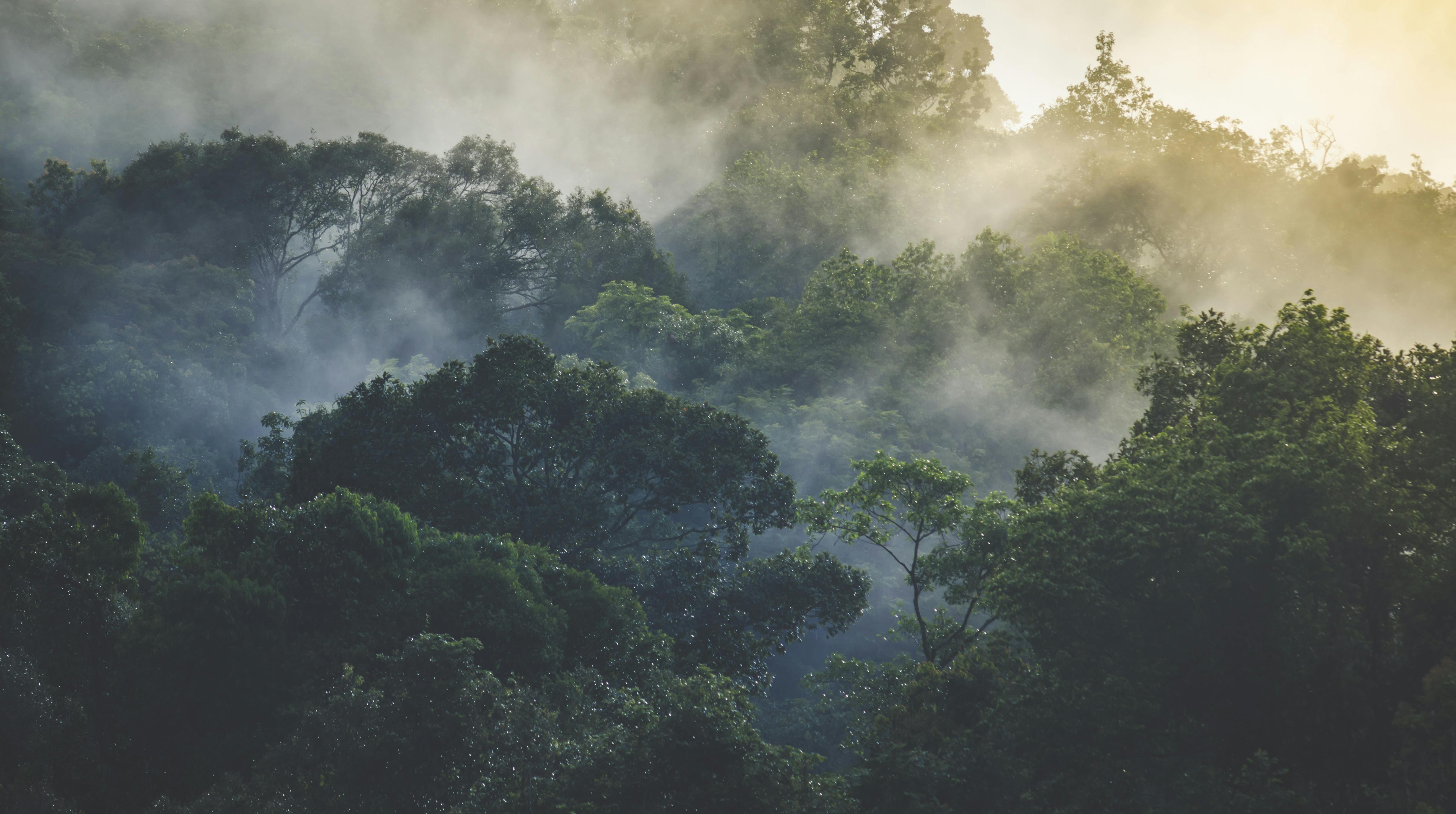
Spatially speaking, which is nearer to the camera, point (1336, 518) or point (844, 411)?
point (1336, 518)

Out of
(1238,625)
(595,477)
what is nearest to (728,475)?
(595,477)

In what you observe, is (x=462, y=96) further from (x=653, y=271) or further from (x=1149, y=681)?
(x=1149, y=681)

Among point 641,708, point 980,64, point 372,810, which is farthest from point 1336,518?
point 980,64

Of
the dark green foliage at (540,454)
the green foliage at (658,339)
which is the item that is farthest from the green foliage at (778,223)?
the dark green foliage at (540,454)

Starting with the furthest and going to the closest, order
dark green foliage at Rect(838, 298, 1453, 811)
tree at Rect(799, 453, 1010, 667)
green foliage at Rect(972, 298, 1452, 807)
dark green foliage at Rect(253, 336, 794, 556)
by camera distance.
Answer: dark green foliage at Rect(253, 336, 794, 556), tree at Rect(799, 453, 1010, 667), green foliage at Rect(972, 298, 1452, 807), dark green foliage at Rect(838, 298, 1453, 811)

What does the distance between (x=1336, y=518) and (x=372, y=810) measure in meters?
12.0

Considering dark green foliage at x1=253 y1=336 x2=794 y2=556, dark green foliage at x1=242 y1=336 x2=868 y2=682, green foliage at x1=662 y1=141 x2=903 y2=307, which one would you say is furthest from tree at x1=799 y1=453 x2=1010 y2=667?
green foliage at x1=662 y1=141 x2=903 y2=307

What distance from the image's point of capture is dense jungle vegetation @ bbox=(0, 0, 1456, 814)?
12.6 m

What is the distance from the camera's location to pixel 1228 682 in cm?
1335

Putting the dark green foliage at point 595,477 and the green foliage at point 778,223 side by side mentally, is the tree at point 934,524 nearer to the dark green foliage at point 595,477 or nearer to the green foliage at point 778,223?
the dark green foliage at point 595,477

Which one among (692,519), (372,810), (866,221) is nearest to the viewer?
(372,810)

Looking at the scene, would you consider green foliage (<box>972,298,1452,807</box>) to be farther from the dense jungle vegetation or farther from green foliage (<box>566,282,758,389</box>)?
green foliage (<box>566,282,758,389</box>)

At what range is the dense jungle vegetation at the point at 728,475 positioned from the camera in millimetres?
12578

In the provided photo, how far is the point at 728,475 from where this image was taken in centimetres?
2106
